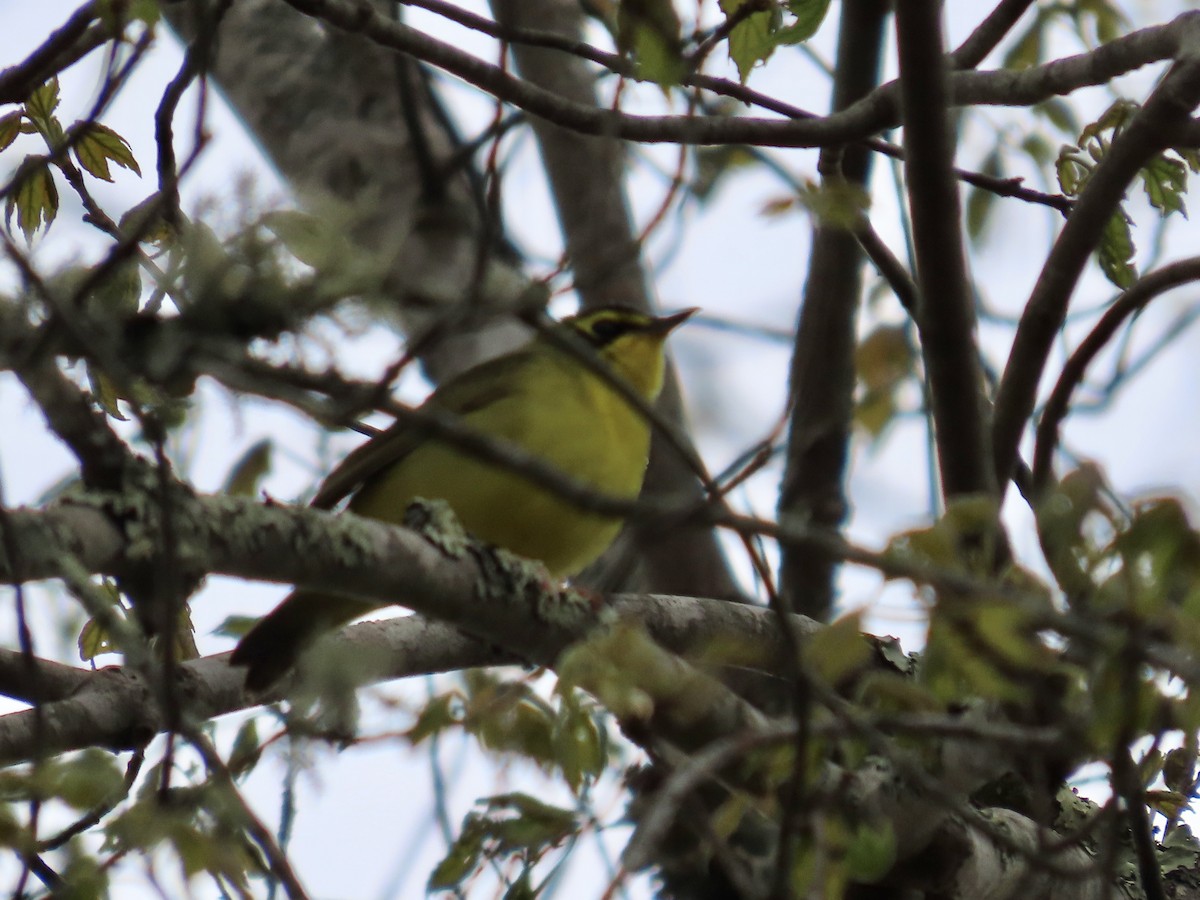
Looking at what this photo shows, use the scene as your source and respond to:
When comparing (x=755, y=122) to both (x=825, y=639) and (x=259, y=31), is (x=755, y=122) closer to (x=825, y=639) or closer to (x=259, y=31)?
(x=825, y=639)

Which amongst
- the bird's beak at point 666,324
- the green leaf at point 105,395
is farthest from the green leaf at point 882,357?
the green leaf at point 105,395

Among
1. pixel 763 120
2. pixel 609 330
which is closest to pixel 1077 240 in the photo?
pixel 763 120

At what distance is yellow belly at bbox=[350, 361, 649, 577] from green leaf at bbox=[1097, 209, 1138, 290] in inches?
55.9

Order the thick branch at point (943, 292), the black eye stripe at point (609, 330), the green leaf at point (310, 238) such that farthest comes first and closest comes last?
the black eye stripe at point (609, 330), the thick branch at point (943, 292), the green leaf at point (310, 238)

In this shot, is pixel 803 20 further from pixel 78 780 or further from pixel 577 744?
pixel 78 780

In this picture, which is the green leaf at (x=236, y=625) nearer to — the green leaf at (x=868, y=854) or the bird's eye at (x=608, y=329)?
the green leaf at (x=868, y=854)

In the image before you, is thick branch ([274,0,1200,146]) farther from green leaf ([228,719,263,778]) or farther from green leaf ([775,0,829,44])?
green leaf ([228,719,263,778])

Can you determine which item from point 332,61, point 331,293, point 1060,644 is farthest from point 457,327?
point 332,61

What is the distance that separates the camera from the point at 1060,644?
2.54 metres

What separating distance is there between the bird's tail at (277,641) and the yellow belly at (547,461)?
64cm

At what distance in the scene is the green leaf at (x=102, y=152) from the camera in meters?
3.56

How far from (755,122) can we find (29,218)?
1844 mm

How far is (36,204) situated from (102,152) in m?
0.22

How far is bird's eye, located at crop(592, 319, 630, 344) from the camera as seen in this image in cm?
586
